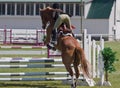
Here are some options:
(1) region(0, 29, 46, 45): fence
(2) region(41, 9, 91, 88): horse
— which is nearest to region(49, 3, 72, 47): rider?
(2) region(41, 9, 91, 88): horse

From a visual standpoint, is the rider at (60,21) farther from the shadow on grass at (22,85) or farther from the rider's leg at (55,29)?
the shadow on grass at (22,85)

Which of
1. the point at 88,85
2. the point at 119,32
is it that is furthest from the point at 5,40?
the point at 88,85

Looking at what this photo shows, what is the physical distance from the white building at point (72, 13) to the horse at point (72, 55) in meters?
38.7

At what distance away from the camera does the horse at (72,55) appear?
39.2 feet

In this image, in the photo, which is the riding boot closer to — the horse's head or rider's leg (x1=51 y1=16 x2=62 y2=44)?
rider's leg (x1=51 y1=16 x2=62 y2=44)

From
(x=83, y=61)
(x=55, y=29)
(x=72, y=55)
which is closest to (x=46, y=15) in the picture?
(x=55, y=29)

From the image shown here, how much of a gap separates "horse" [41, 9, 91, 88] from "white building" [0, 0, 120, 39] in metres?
38.7

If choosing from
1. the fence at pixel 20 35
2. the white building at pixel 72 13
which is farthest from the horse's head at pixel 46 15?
the white building at pixel 72 13

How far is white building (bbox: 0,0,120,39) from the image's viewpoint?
2028 inches

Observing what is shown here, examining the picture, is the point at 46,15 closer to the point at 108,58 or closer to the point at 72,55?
the point at 72,55

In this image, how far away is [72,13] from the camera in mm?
52312

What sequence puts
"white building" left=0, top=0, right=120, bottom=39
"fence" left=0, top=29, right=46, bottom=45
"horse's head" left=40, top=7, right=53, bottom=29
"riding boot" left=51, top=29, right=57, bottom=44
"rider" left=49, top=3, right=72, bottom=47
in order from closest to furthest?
"rider" left=49, top=3, right=72, bottom=47
"riding boot" left=51, top=29, right=57, bottom=44
"horse's head" left=40, top=7, right=53, bottom=29
"fence" left=0, top=29, right=46, bottom=45
"white building" left=0, top=0, right=120, bottom=39

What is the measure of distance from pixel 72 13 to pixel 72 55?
40479 millimetres

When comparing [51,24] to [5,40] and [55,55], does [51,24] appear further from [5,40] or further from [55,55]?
[5,40]
